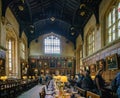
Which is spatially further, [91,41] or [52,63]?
[52,63]

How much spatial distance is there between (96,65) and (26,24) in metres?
11.0

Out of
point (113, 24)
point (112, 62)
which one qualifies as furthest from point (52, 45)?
point (112, 62)

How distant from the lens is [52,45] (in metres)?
38.1

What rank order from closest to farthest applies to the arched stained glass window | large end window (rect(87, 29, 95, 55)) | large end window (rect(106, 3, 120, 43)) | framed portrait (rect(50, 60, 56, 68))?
1. large end window (rect(106, 3, 120, 43))
2. large end window (rect(87, 29, 95, 55))
3. the arched stained glass window
4. framed portrait (rect(50, 60, 56, 68))

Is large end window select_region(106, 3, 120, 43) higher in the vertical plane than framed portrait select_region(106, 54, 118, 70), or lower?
higher

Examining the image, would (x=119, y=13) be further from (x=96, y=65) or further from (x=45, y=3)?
(x=45, y=3)

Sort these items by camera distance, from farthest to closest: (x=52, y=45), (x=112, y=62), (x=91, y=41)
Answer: (x=52, y=45), (x=91, y=41), (x=112, y=62)

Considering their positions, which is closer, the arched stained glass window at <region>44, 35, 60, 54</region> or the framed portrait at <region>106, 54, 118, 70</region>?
the framed portrait at <region>106, 54, 118, 70</region>

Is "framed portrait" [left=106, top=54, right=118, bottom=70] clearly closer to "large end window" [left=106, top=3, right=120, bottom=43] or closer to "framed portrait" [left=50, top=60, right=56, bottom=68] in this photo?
"large end window" [left=106, top=3, right=120, bottom=43]

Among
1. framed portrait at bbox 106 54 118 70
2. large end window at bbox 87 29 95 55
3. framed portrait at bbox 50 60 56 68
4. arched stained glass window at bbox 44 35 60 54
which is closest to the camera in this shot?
framed portrait at bbox 106 54 118 70

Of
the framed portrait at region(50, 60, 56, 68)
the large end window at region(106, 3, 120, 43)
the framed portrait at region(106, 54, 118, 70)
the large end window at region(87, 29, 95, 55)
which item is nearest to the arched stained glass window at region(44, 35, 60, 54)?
the framed portrait at region(50, 60, 56, 68)

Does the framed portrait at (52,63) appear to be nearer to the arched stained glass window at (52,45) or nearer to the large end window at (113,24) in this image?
the arched stained glass window at (52,45)

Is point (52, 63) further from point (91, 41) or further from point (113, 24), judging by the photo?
point (113, 24)

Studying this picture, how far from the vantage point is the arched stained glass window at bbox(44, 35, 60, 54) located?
3800 cm
